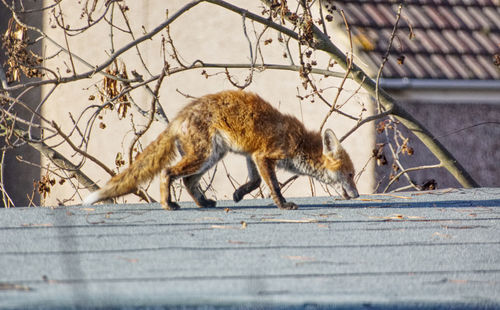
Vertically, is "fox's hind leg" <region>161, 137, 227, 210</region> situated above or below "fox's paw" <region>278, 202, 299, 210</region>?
above

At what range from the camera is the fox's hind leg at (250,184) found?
5.34m

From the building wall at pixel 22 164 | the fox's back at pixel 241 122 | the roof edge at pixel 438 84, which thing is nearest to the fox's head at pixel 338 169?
the fox's back at pixel 241 122

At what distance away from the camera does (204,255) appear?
3037 mm

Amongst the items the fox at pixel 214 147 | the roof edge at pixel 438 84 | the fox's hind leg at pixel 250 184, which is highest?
the roof edge at pixel 438 84

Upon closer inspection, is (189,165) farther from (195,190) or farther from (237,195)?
(237,195)

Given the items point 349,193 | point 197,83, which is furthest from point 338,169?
point 197,83

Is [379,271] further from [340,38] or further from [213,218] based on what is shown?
[340,38]

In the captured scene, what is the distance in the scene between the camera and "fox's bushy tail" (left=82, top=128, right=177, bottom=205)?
16.4ft

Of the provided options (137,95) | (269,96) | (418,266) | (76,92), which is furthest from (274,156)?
(76,92)

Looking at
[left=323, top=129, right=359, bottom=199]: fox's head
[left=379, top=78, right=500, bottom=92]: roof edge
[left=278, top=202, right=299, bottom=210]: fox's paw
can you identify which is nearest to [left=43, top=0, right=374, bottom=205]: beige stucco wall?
[left=379, top=78, right=500, bottom=92]: roof edge

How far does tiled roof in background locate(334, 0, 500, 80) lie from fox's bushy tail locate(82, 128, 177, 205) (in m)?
3.81

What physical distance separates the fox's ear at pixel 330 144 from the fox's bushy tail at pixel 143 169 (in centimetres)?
121

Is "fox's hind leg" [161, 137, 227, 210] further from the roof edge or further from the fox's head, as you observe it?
the roof edge

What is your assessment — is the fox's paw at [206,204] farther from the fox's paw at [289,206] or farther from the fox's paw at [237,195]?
the fox's paw at [289,206]
